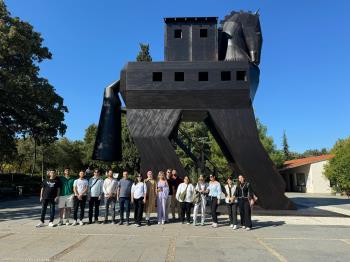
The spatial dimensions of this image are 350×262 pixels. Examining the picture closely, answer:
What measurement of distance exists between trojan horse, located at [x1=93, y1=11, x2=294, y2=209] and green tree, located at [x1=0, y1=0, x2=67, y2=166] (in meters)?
9.46

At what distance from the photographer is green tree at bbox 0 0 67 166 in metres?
22.2

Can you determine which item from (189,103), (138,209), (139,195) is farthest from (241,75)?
(138,209)

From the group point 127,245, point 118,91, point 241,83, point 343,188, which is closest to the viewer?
point 127,245

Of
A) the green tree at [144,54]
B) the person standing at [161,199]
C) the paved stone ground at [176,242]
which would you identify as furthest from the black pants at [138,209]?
the green tree at [144,54]

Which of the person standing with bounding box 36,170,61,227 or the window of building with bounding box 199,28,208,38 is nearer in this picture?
the person standing with bounding box 36,170,61,227

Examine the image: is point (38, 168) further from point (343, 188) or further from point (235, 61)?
point (235, 61)

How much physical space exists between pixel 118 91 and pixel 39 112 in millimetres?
11223

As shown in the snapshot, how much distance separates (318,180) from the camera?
42.8 metres

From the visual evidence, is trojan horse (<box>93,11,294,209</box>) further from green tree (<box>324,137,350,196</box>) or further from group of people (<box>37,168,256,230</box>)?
green tree (<box>324,137,350,196</box>)

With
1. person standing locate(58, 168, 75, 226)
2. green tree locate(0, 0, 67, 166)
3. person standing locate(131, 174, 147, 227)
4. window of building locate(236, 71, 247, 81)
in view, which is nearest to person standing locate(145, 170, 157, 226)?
person standing locate(131, 174, 147, 227)

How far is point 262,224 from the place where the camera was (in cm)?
1215

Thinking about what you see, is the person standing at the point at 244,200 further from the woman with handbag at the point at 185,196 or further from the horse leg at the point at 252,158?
the horse leg at the point at 252,158

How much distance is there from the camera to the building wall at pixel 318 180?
139 ft

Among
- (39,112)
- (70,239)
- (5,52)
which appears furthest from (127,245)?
(39,112)
